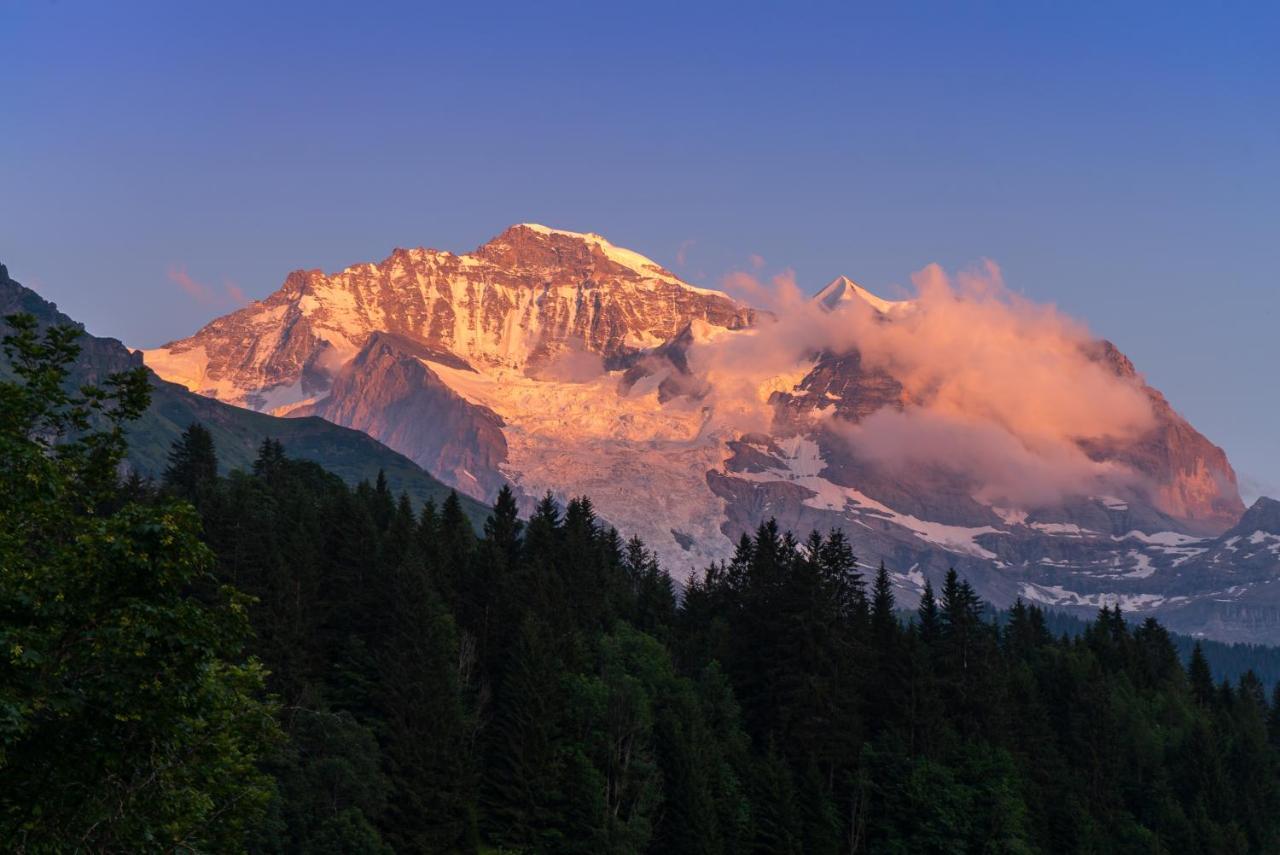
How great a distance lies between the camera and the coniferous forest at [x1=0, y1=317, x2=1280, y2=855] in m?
30.1

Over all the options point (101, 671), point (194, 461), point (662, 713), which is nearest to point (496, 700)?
point (662, 713)

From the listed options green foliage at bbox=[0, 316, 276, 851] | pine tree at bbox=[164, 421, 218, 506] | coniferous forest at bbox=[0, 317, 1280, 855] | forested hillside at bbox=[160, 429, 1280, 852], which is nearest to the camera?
green foliage at bbox=[0, 316, 276, 851]

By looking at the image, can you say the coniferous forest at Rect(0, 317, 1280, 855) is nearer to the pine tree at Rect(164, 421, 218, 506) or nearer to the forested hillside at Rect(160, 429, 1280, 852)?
the forested hillside at Rect(160, 429, 1280, 852)

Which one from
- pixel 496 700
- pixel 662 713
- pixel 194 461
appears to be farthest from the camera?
pixel 194 461

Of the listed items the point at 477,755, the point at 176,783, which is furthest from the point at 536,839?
the point at 176,783

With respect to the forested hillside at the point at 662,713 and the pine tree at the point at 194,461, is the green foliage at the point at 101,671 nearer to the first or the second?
the forested hillside at the point at 662,713

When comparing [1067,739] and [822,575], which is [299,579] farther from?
[1067,739]

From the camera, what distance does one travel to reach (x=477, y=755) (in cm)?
10419

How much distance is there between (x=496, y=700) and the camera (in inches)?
4491

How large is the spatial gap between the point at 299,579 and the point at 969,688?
6538cm

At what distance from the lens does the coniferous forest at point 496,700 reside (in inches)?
1185

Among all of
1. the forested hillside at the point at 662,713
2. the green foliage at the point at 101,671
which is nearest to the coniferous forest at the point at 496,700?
the green foliage at the point at 101,671

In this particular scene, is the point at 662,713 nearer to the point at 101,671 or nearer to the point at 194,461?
the point at 194,461

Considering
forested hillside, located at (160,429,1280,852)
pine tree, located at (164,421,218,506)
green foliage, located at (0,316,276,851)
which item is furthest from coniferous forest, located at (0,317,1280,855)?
pine tree, located at (164,421,218,506)
